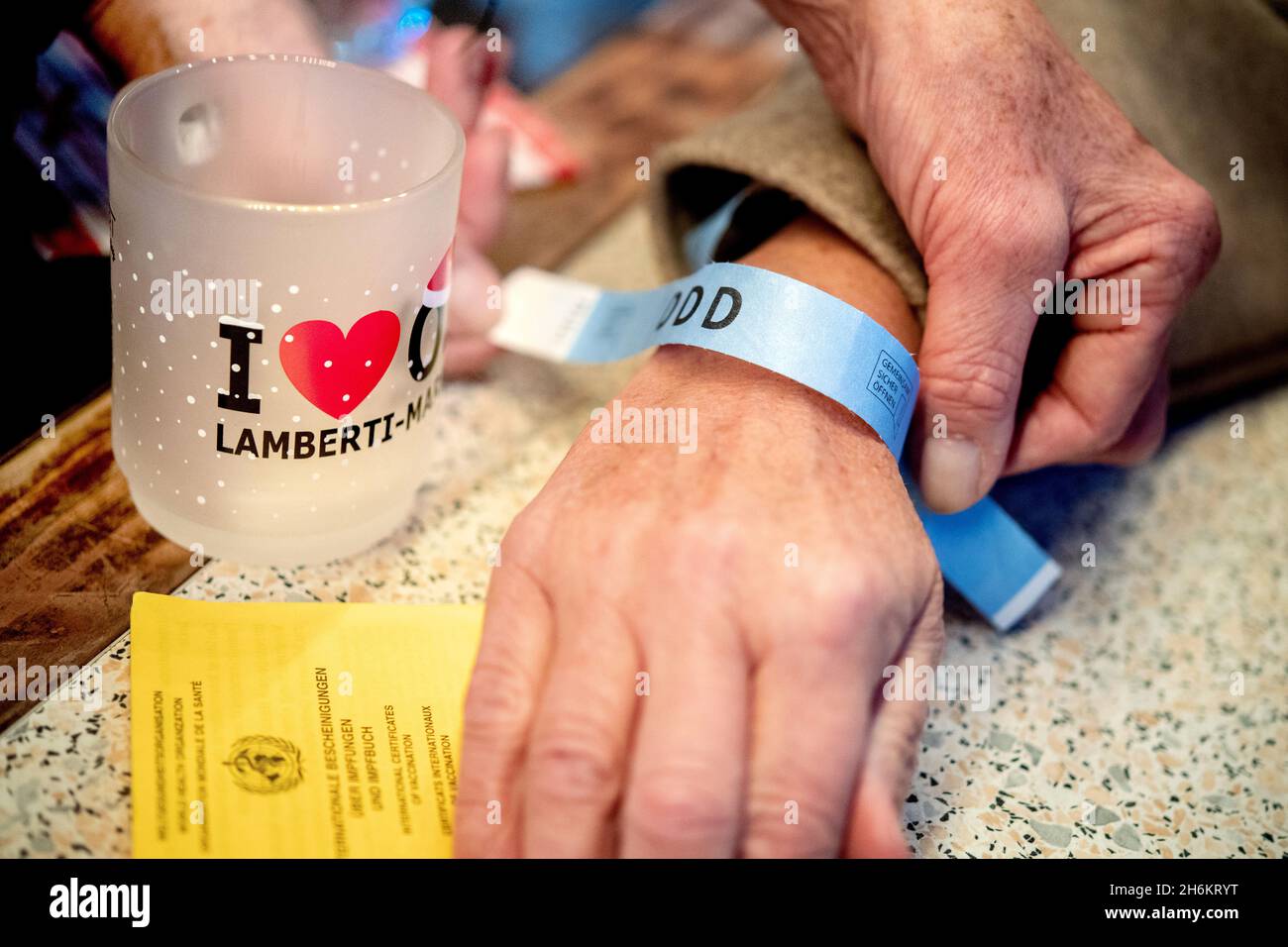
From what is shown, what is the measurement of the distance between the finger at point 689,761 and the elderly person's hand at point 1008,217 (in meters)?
0.27

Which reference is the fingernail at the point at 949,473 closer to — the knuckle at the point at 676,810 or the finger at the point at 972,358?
the finger at the point at 972,358

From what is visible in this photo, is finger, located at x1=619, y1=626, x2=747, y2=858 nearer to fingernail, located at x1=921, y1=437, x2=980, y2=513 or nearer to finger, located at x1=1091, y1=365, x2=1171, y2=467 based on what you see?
fingernail, located at x1=921, y1=437, x2=980, y2=513

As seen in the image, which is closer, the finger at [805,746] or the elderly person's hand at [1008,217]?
the finger at [805,746]

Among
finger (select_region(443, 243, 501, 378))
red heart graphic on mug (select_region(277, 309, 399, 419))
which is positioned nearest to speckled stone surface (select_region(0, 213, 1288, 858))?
finger (select_region(443, 243, 501, 378))

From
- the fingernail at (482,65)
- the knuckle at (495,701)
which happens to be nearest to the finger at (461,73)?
the fingernail at (482,65)

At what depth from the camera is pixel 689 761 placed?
40 cm

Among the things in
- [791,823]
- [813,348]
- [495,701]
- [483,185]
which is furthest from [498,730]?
[483,185]

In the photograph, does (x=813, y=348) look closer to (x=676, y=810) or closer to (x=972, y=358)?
(x=972, y=358)

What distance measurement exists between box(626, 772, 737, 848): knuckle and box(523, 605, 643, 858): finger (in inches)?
0.7

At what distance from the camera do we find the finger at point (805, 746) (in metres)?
0.41

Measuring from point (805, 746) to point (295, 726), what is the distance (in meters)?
0.24

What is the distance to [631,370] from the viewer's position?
0.83m
